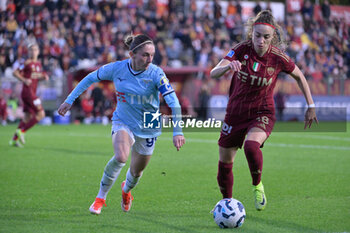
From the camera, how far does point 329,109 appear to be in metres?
26.0

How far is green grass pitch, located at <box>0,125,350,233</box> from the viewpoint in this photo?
5824 millimetres

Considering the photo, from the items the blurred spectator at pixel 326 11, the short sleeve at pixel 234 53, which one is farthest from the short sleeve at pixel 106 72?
the blurred spectator at pixel 326 11

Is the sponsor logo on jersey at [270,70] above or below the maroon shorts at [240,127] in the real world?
above

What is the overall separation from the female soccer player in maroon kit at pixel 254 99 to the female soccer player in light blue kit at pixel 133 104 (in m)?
0.80

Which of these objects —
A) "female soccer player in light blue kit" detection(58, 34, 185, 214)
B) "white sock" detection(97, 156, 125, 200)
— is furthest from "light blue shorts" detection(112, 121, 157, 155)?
"white sock" detection(97, 156, 125, 200)

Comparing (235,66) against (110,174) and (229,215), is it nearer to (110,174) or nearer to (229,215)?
(229,215)

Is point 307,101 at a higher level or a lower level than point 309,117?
higher

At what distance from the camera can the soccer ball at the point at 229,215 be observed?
18.4 ft

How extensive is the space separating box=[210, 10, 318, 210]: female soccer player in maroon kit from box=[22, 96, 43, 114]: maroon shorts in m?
9.05

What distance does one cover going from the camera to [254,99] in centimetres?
636

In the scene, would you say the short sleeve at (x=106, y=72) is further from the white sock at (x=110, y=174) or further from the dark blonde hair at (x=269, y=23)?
the dark blonde hair at (x=269, y=23)

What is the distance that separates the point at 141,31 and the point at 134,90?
21.5m

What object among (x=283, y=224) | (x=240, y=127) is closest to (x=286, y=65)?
(x=240, y=127)

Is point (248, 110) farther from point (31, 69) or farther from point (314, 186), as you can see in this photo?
point (31, 69)
